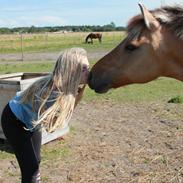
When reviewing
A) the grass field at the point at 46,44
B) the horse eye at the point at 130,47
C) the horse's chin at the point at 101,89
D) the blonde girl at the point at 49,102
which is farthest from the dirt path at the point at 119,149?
the grass field at the point at 46,44

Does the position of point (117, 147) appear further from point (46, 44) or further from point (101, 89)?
point (46, 44)

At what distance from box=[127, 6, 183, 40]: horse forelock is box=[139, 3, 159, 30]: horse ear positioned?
5cm

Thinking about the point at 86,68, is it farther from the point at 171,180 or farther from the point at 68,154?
the point at 68,154

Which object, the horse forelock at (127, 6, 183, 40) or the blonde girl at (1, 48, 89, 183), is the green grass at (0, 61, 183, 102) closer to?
the blonde girl at (1, 48, 89, 183)

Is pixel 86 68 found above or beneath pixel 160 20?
beneath

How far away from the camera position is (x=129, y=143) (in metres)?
6.01

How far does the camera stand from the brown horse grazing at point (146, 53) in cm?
331

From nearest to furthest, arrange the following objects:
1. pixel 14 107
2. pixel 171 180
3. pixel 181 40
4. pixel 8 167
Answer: pixel 181 40
pixel 14 107
pixel 171 180
pixel 8 167

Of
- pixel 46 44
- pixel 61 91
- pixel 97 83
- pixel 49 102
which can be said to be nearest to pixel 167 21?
pixel 97 83

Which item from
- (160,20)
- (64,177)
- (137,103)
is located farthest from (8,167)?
(137,103)

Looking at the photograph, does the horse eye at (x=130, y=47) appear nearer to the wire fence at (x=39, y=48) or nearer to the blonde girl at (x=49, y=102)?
Answer: the blonde girl at (x=49, y=102)

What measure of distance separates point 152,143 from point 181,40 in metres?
2.90

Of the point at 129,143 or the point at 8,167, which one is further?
the point at 129,143

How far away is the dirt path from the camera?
480 centimetres
